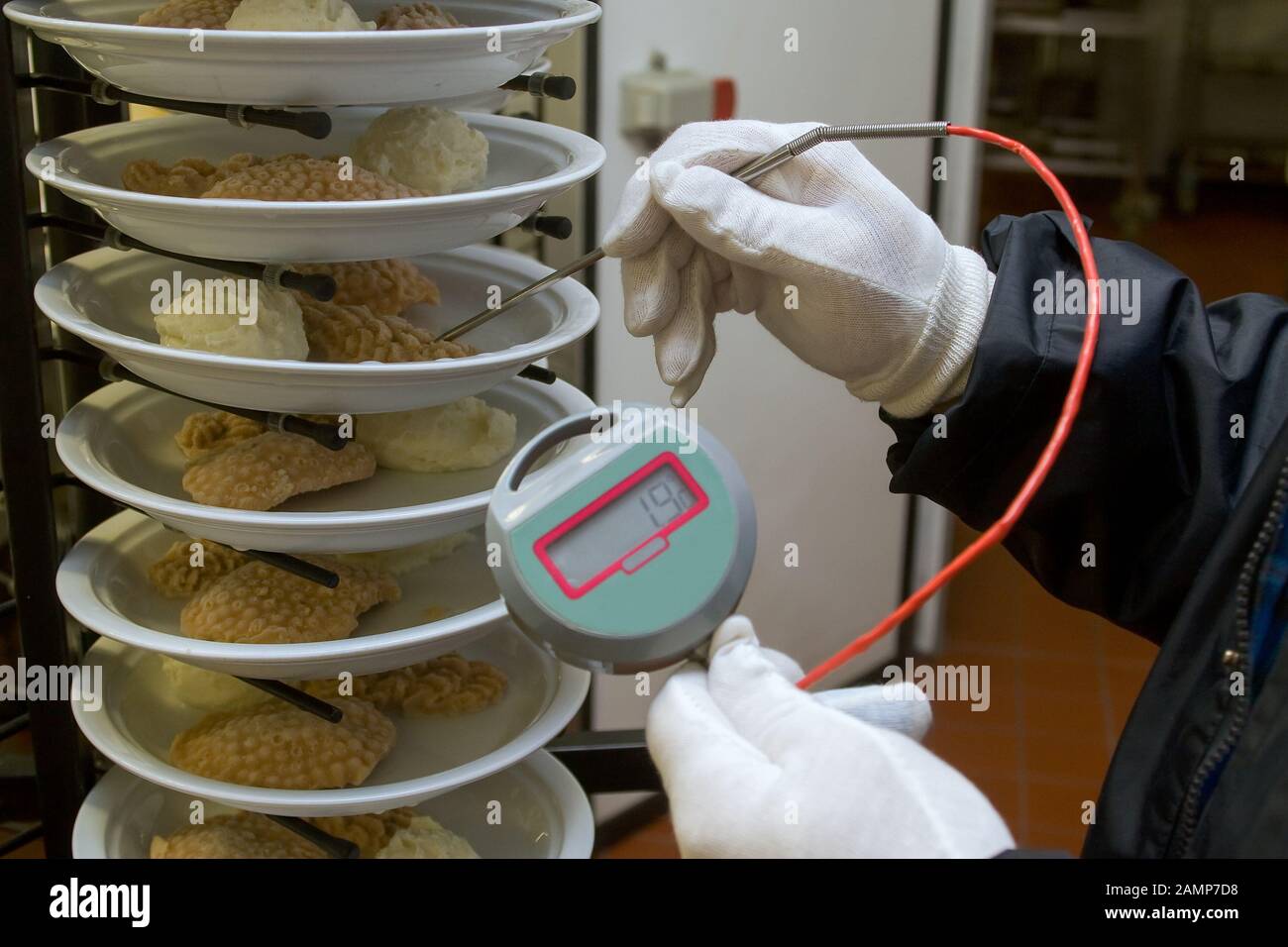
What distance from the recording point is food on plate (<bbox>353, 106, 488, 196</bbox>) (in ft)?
2.88

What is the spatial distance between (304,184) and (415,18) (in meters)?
0.14

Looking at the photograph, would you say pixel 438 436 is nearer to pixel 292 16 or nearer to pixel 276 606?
pixel 276 606

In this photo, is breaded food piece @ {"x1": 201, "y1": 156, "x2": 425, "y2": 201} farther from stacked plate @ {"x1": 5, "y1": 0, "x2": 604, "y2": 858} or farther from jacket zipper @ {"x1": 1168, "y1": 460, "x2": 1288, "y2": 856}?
jacket zipper @ {"x1": 1168, "y1": 460, "x2": 1288, "y2": 856}

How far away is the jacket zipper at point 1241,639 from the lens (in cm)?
80

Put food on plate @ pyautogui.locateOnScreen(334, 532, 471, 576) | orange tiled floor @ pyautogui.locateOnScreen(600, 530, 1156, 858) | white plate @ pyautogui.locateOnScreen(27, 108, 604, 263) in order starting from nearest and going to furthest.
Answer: white plate @ pyautogui.locateOnScreen(27, 108, 604, 263)
food on plate @ pyautogui.locateOnScreen(334, 532, 471, 576)
orange tiled floor @ pyautogui.locateOnScreen(600, 530, 1156, 858)

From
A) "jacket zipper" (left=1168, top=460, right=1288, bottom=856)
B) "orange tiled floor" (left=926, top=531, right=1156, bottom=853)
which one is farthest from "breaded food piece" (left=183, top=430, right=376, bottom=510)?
"orange tiled floor" (left=926, top=531, right=1156, bottom=853)

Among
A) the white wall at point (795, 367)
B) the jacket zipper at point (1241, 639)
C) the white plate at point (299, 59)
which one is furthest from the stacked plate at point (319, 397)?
the white wall at point (795, 367)

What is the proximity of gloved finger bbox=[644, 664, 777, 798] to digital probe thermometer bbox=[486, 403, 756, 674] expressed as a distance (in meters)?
0.03

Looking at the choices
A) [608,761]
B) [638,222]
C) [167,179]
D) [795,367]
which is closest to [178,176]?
[167,179]

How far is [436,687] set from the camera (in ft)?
3.29

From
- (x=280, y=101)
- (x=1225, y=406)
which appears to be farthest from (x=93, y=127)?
(x=1225, y=406)

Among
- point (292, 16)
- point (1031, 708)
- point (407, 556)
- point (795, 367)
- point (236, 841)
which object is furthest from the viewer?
point (1031, 708)

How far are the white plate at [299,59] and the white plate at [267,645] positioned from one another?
0.35 meters
